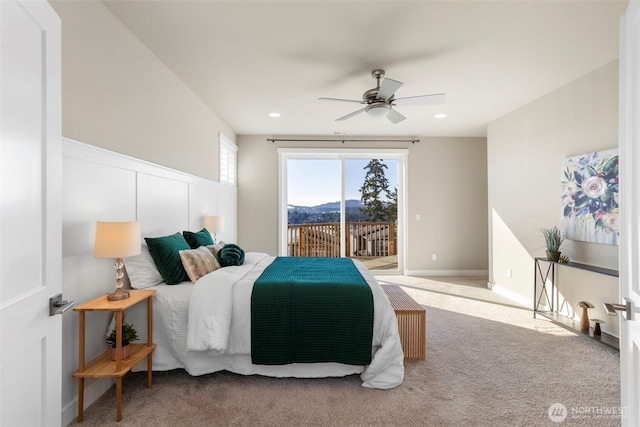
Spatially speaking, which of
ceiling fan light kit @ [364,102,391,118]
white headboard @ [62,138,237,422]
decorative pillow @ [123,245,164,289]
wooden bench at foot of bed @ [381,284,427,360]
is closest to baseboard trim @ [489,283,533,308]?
wooden bench at foot of bed @ [381,284,427,360]

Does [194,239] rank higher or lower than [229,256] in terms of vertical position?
higher

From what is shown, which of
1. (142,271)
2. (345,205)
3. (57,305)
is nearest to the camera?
(57,305)

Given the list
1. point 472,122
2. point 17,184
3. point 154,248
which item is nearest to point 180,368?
point 154,248

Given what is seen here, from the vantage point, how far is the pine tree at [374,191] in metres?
5.93

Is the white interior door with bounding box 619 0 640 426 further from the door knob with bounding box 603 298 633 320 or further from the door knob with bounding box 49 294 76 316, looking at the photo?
the door knob with bounding box 49 294 76 316

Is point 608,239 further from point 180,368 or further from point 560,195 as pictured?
point 180,368

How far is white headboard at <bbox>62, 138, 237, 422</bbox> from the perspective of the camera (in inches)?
72.0

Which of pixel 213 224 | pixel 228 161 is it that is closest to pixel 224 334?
pixel 213 224

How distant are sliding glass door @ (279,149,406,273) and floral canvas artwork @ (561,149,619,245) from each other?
2.77m

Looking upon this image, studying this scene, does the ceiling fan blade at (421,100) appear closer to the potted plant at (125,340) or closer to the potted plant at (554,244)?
the potted plant at (554,244)

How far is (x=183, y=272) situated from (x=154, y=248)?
30 centimetres

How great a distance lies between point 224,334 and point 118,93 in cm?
200

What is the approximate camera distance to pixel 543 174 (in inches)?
149

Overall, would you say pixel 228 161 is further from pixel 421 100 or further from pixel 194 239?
pixel 421 100
